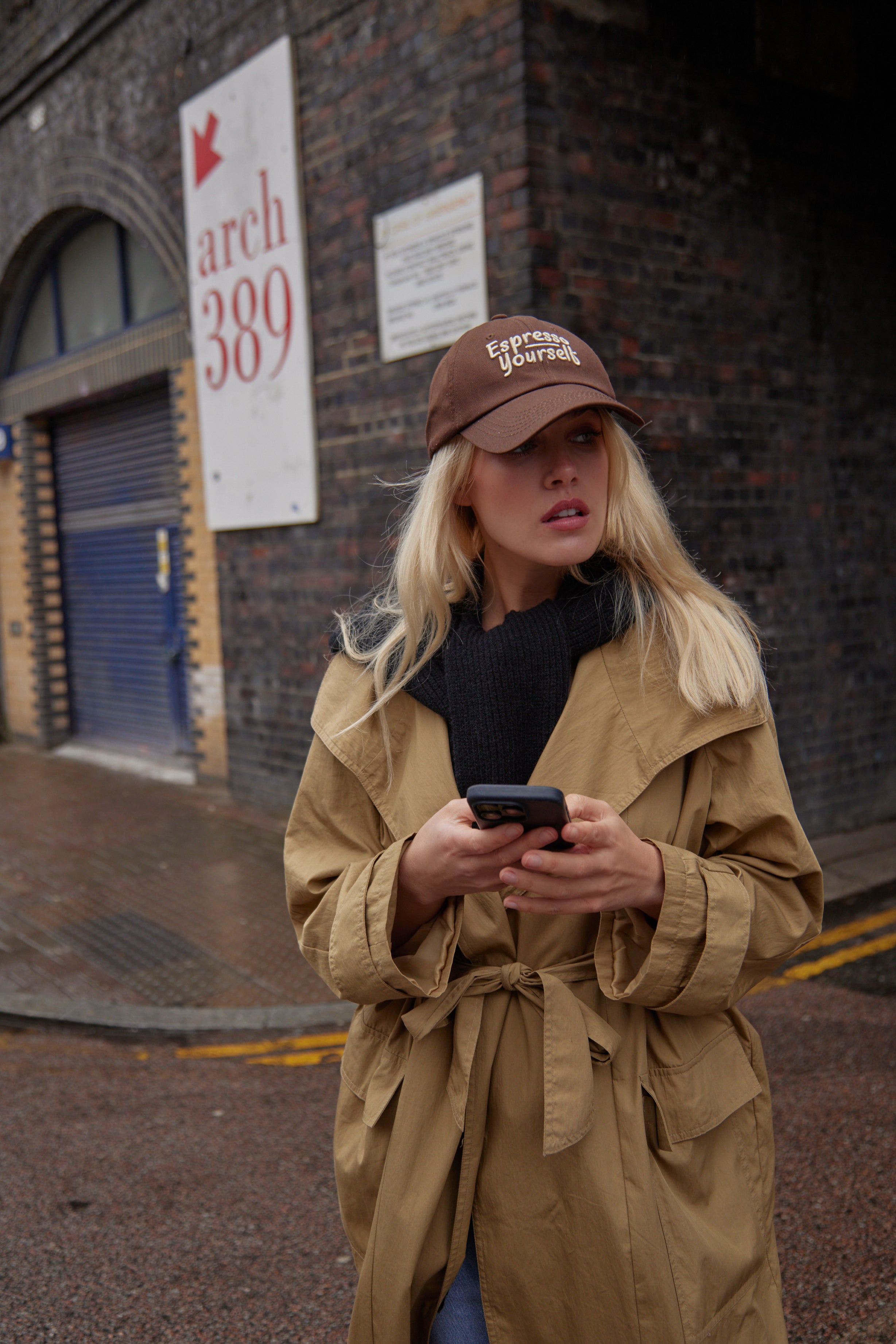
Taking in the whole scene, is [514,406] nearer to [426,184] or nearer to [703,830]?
[703,830]

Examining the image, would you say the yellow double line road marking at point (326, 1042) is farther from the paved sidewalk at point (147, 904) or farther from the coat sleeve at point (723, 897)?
the coat sleeve at point (723, 897)

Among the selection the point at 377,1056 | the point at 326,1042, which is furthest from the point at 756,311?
the point at 377,1056

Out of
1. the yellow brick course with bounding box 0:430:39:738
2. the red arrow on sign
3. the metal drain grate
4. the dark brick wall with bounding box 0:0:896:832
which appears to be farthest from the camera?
the yellow brick course with bounding box 0:430:39:738

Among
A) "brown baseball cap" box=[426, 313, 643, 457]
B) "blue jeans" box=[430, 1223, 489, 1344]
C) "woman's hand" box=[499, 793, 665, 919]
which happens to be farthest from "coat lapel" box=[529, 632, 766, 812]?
"blue jeans" box=[430, 1223, 489, 1344]

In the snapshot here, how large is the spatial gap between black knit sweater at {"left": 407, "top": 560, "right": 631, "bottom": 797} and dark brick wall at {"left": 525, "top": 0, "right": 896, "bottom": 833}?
3.71 m

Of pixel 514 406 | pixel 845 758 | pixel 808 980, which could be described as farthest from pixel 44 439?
pixel 514 406

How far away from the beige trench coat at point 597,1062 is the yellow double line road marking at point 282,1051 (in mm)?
2844

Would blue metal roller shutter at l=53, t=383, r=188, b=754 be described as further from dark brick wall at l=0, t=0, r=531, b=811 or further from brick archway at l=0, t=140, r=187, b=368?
dark brick wall at l=0, t=0, r=531, b=811

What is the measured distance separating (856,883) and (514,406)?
199 inches

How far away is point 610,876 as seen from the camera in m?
1.33

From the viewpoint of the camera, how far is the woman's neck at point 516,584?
5.65 ft

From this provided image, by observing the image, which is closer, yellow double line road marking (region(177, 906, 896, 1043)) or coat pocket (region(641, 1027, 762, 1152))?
coat pocket (region(641, 1027, 762, 1152))

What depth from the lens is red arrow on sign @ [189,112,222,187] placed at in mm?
7500

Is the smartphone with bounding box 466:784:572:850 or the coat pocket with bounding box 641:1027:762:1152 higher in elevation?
the smartphone with bounding box 466:784:572:850
